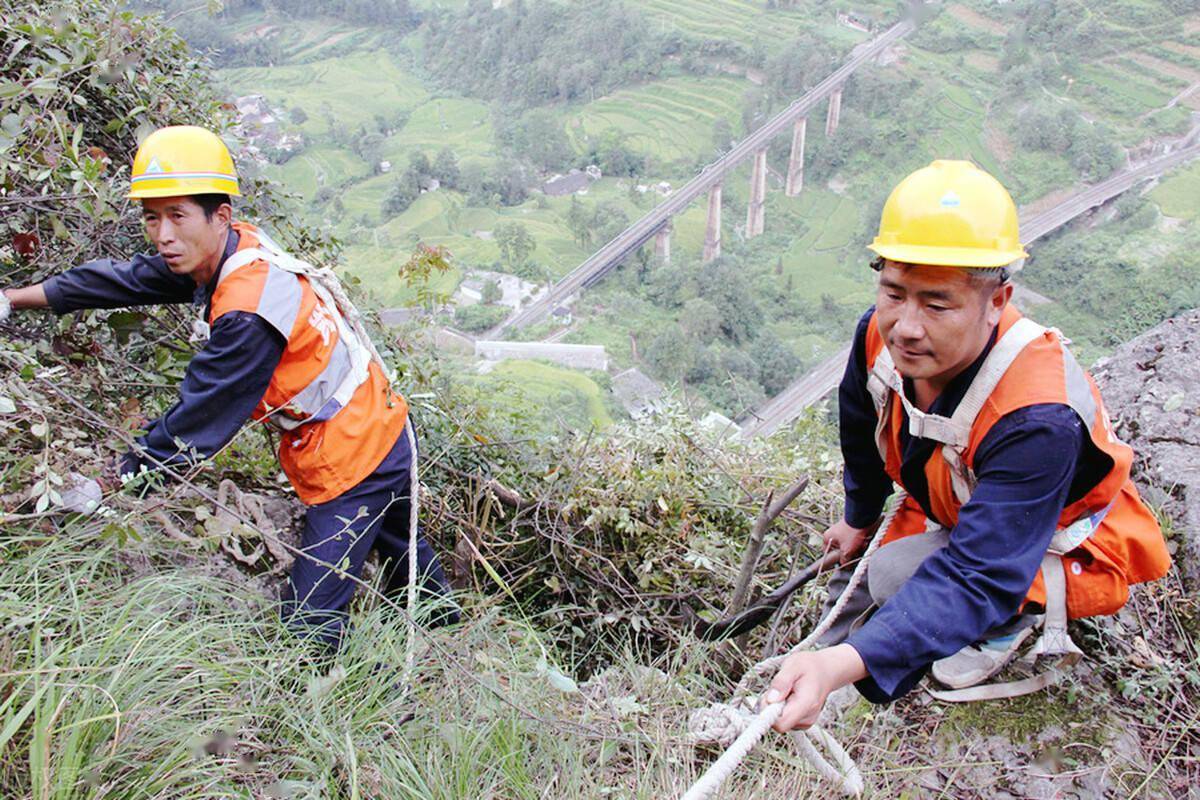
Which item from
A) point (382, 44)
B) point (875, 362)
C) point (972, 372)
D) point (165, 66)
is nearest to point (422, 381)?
point (165, 66)

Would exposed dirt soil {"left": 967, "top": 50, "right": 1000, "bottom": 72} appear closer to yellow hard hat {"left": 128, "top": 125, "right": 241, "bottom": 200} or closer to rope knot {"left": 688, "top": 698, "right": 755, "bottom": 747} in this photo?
yellow hard hat {"left": 128, "top": 125, "right": 241, "bottom": 200}

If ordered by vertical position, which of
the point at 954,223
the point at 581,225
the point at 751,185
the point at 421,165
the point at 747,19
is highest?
the point at 954,223

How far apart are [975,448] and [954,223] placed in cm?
51

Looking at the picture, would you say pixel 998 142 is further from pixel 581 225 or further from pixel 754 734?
pixel 754 734

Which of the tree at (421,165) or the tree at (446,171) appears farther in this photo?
the tree at (446,171)

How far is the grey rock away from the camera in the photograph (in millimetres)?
2850

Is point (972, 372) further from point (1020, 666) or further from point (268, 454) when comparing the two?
point (268, 454)

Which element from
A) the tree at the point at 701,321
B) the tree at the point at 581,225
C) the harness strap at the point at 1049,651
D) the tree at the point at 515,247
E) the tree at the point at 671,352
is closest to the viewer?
the harness strap at the point at 1049,651

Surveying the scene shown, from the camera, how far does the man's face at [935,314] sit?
5.29ft

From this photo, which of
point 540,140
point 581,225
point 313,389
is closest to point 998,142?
point 581,225

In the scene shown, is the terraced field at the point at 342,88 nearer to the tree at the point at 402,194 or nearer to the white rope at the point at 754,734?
the tree at the point at 402,194

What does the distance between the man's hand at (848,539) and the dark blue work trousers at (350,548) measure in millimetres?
1397

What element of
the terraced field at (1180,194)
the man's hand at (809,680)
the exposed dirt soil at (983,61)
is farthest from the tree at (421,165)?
the man's hand at (809,680)

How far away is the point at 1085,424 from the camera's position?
1.62 m
